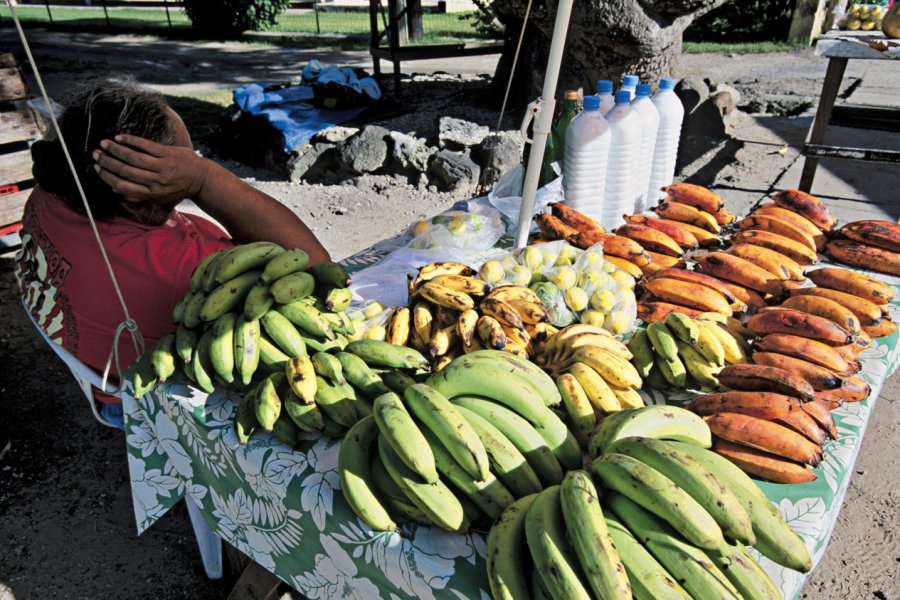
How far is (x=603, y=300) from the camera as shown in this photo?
1.91 meters

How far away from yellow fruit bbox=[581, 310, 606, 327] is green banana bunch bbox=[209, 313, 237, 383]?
1.07 m

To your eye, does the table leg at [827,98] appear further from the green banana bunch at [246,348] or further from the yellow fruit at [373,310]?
the green banana bunch at [246,348]

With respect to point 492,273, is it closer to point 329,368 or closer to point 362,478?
point 329,368

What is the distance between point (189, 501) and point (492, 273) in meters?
1.31

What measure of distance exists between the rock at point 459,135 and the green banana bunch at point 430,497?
5721mm

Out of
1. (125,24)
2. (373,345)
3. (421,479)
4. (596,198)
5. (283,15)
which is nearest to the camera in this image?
(421,479)

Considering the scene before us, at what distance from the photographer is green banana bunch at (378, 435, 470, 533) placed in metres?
1.13

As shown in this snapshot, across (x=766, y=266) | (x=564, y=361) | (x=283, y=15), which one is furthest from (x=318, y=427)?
(x=283, y=15)

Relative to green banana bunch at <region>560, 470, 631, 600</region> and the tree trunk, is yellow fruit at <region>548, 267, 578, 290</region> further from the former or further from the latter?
the tree trunk

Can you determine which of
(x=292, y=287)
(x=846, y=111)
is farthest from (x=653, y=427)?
(x=846, y=111)

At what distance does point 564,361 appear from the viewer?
1646mm

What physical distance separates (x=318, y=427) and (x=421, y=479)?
40 centimetres

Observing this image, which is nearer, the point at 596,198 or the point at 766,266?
the point at 766,266

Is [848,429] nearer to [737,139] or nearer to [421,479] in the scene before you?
[421,479]
